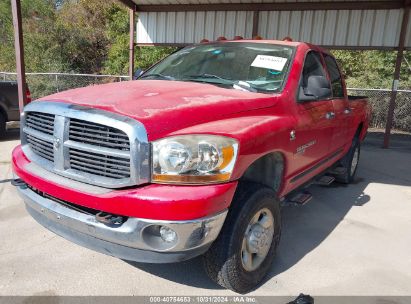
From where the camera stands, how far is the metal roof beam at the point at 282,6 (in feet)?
29.0

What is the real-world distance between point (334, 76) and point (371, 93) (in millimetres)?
8131

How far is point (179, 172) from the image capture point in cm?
245

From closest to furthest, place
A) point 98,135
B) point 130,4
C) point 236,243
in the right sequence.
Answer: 1. point 98,135
2. point 236,243
3. point 130,4

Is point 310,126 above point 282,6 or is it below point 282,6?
below

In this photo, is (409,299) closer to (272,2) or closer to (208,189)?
(208,189)

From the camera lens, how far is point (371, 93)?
40.5 feet

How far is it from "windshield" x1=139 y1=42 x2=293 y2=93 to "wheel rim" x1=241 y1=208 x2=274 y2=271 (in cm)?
111

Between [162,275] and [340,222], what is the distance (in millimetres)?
2326

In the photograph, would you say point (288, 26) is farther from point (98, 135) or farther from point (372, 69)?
point (372, 69)

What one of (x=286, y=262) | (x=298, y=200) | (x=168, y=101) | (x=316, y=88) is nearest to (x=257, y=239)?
(x=286, y=262)

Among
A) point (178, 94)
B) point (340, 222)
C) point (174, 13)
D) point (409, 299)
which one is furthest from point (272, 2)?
point (409, 299)

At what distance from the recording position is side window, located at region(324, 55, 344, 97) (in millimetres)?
4871

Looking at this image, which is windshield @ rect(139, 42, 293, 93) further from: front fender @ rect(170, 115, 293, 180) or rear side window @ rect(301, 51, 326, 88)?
front fender @ rect(170, 115, 293, 180)

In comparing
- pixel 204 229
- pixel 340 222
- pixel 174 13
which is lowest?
pixel 340 222
